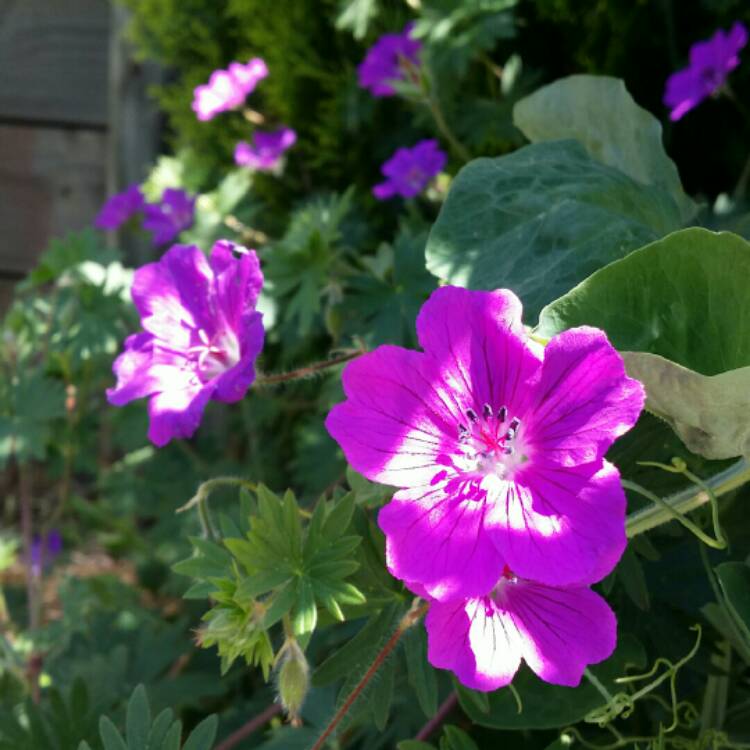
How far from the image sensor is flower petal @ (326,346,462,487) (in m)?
0.75

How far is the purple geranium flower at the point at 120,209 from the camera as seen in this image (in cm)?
228

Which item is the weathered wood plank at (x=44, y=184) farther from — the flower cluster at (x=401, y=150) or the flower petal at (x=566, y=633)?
the flower petal at (x=566, y=633)

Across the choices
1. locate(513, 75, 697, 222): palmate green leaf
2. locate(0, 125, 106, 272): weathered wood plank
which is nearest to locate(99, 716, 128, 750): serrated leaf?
locate(513, 75, 697, 222): palmate green leaf

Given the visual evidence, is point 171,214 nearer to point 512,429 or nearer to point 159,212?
point 159,212

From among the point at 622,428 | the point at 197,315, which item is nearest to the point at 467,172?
the point at 197,315

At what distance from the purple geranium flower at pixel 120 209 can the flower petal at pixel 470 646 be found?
5.59ft

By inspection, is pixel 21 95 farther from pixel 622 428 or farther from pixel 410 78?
pixel 622 428

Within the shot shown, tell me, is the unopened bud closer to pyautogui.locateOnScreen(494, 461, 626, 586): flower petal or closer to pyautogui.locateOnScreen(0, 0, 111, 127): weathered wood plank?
pyautogui.locateOnScreen(494, 461, 626, 586): flower petal

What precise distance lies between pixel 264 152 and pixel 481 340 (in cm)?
168

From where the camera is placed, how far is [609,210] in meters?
1.01

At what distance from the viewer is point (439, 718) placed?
110 centimetres

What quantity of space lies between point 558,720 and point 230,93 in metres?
1.73

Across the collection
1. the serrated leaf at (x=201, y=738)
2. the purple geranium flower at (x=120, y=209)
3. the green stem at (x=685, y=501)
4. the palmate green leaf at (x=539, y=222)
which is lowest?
the purple geranium flower at (x=120, y=209)

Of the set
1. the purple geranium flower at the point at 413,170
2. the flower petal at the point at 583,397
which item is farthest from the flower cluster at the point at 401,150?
the flower petal at the point at 583,397
